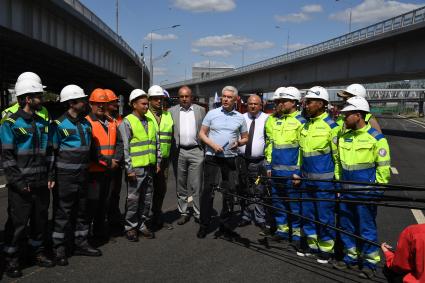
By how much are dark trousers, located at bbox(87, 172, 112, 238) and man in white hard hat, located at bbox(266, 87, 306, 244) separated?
2.30m

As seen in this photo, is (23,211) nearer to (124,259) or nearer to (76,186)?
(76,186)

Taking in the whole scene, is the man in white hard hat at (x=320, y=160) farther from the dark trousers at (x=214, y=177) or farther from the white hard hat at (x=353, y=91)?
the dark trousers at (x=214, y=177)

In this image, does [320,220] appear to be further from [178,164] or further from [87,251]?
[87,251]

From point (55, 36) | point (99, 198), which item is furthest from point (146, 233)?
point (55, 36)

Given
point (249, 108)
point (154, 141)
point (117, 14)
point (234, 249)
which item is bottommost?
point (234, 249)

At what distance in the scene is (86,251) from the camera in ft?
16.6

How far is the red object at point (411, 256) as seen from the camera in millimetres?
2290

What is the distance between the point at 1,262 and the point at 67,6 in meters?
16.5

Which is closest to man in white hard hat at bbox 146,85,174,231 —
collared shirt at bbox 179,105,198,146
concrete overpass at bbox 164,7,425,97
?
collared shirt at bbox 179,105,198,146

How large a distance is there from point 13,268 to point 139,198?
1855 mm

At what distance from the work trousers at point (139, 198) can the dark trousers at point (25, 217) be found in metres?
1.22

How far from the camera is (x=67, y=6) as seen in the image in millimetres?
18672

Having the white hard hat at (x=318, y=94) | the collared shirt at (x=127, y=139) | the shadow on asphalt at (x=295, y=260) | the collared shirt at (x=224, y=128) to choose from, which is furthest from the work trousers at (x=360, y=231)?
the collared shirt at (x=127, y=139)

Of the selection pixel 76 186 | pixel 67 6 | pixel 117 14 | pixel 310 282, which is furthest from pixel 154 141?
pixel 117 14
